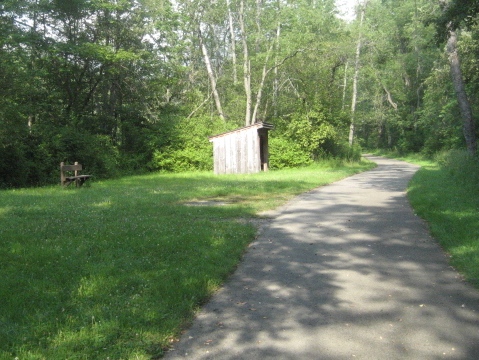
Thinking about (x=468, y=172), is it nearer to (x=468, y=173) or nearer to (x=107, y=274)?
(x=468, y=173)

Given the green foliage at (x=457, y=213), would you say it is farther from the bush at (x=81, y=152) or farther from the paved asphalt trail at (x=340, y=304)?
the bush at (x=81, y=152)

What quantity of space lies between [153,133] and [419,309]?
30.5 m

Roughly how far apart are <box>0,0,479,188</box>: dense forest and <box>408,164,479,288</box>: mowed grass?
779cm

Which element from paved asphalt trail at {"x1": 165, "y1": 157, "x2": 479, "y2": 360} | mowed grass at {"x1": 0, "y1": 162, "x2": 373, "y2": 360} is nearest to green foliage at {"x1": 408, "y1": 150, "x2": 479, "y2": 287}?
paved asphalt trail at {"x1": 165, "y1": 157, "x2": 479, "y2": 360}

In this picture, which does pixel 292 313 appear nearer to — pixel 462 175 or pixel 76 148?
pixel 462 175

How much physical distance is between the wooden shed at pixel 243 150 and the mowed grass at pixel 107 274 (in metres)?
16.0

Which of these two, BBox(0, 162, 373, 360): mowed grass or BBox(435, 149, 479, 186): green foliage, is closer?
BBox(0, 162, 373, 360): mowed grass

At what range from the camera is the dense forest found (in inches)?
934

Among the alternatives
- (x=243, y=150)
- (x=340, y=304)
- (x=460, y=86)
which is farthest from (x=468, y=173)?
(x=243, y=150)

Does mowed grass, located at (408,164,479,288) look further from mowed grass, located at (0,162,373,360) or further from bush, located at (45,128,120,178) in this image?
bush, located at (45,128,120,178)

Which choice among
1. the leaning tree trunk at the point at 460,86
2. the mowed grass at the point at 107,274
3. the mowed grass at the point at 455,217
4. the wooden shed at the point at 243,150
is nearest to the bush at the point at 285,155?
the wooden shed at the point at 243,150

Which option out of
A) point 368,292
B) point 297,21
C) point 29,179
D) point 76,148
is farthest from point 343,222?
point 297,21

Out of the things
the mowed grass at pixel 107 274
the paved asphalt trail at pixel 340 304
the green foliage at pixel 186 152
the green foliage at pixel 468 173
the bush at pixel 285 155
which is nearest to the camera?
the paved asphalt trail at pixel 340 304

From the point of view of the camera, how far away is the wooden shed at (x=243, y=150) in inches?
1068
